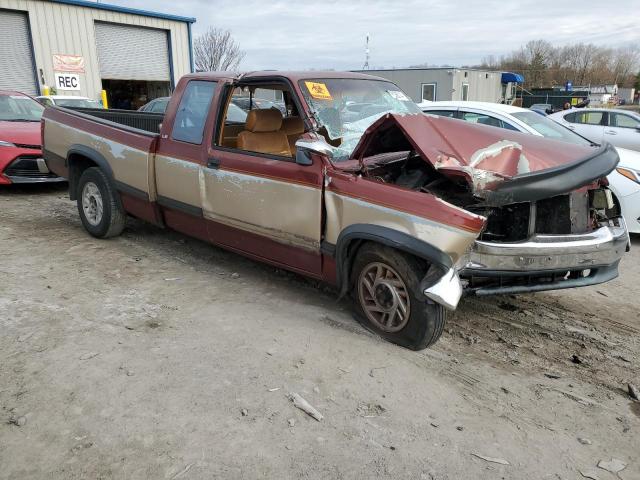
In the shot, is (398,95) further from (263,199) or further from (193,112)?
(193,112)

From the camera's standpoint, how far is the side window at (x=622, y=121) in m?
12.1

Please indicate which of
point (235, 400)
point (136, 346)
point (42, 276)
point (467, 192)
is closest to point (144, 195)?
point (42, 276)

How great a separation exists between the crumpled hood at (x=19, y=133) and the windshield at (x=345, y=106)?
5.93 m

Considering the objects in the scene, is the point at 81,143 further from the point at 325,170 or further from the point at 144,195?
the point at 325,170

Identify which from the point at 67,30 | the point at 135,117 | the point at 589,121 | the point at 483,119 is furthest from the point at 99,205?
the point at 67,30

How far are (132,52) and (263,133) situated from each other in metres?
19.1

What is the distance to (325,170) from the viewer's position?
3686 millimetres

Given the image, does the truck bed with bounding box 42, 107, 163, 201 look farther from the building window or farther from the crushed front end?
the building window

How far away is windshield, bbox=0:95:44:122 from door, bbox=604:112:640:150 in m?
12.1

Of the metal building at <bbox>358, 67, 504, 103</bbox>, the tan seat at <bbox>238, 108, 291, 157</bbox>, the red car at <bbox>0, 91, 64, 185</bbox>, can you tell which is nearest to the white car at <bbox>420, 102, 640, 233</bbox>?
the tan seat at <bbox>238, 108, 291, 157</bbox>

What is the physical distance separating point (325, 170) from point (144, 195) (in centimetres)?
238

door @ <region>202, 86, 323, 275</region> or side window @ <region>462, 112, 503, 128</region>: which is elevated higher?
side window @ <region>462, 112, 503, 128</region>

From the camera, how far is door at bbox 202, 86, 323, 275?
386 cm

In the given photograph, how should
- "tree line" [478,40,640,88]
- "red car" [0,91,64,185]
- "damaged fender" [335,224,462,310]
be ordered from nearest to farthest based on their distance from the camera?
"damaged fender" [335,224,462,310], "red car" [0,91,64,185], "tree line" [478,40,640,88]
